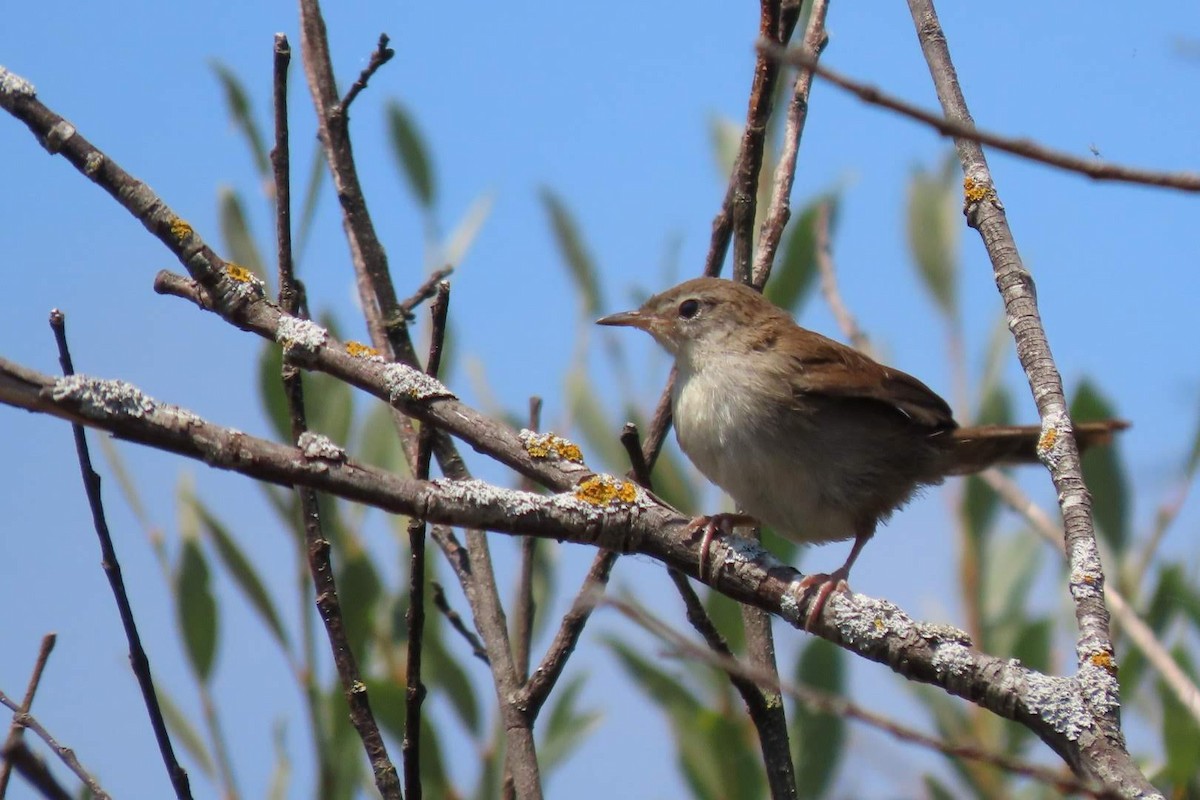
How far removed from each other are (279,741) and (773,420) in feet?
5.50

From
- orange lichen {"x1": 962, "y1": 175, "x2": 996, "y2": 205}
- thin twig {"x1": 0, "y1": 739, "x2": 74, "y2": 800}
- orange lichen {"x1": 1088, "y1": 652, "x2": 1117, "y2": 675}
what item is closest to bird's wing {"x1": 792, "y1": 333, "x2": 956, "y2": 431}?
orange lichen {"x1": 962, "y1": 175, "x2": 996, "y2": 205}

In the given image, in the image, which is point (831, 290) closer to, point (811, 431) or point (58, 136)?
point (811, 431)

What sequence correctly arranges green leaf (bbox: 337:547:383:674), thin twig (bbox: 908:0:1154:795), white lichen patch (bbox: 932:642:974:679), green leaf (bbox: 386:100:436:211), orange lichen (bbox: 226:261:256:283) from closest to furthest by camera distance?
thin twig (bbox: 908:0:1154:795)
white lichen patch (bbox: 932:642:974:679)
orange lichen (bbox: 226:261:256:283)
green leaf (bbox: 337:547:383:674)
green leaf (bbox: 386:100:436:211)

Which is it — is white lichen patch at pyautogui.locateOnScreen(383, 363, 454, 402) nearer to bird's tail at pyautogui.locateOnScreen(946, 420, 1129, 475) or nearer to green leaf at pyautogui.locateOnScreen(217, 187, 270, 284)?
green leaf at pyautogui.locateOnScreen(217, 187, 270, 284)

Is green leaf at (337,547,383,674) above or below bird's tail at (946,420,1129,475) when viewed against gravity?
below

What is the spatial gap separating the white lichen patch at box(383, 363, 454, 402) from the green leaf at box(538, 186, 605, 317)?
7.52 feet

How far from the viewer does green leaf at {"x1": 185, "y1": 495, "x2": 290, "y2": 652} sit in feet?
11.8

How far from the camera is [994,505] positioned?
4.54 metres

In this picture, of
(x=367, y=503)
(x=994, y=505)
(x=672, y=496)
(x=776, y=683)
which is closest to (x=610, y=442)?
(x=672, y=496)

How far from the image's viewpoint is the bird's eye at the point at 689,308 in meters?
4.45

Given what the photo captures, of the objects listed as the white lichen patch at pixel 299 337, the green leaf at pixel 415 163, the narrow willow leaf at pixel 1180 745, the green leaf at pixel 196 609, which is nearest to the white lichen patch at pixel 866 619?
the white lichen patch at pixel 299 337

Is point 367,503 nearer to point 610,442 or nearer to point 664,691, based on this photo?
point 664,691

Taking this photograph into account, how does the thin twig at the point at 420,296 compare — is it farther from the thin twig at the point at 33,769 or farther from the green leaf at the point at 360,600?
the thin twig at the point at 33,769

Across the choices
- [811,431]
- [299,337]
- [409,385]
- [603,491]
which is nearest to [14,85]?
[299,337]
